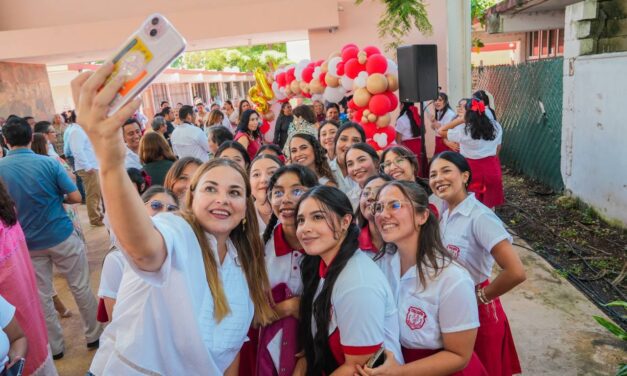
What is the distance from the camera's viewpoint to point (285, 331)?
167cm

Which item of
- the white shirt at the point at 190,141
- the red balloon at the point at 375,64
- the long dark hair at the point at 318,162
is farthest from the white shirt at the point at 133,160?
the red balloon at the point at 375,64

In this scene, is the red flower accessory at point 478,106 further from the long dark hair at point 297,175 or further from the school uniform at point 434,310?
the school uniform at point 434,310

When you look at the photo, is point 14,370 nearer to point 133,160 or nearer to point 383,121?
point 133,160

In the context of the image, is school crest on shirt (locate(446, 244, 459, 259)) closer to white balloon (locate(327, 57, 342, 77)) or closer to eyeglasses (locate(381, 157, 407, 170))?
eyeglasses (locate(381, 157, 407, 170))

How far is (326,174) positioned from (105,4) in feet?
30.7

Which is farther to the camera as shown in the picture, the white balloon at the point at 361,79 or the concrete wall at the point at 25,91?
the concrete wall at the point at 25,91

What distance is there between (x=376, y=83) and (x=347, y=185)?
2.15 meters

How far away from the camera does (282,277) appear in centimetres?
185

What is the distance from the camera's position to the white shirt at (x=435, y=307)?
150 cm

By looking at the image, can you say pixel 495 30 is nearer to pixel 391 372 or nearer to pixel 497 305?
pixel 497 305

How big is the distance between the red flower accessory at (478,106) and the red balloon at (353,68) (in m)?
1.40

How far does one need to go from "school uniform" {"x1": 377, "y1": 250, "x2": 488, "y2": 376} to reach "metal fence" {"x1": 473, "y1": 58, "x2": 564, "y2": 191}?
5.60 meters

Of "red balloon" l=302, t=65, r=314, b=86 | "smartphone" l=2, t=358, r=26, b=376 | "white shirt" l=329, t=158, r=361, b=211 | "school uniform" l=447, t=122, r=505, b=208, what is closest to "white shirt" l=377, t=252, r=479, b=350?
"smartphone" l=2, t=358, r=26, b=376

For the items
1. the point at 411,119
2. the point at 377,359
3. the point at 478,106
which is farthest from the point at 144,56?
the point at 411,119
